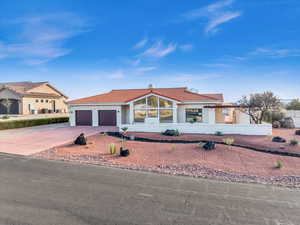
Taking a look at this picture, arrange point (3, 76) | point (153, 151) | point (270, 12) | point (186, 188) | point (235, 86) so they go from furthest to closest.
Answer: point (3, 76), point (235, 86), point (270, 12), point (153, 151), point (186, 188)

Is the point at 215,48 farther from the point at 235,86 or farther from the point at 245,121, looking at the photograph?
the point at 235,86

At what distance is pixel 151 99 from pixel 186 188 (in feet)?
45.4

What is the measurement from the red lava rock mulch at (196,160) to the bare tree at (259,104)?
337 inches

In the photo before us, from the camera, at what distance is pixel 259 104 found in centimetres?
1642

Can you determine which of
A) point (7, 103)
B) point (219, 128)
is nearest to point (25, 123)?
point (7, 103)

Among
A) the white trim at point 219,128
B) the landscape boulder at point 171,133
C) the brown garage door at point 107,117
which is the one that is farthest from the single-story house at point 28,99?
the landscape boulder at point 171,133

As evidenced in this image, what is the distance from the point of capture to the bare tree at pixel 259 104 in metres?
16.2

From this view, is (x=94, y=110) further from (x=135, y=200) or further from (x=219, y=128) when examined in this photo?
(x=135, y=200)

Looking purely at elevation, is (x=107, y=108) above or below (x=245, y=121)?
above

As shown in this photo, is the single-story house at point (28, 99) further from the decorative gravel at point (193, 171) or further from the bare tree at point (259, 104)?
the bare tree at point (259, 104)

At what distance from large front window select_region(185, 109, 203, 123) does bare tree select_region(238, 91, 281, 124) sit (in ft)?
13.8

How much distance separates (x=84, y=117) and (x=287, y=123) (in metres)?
23.2

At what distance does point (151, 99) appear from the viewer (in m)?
19.0

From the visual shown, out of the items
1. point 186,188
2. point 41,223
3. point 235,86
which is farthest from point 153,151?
point 235,86
